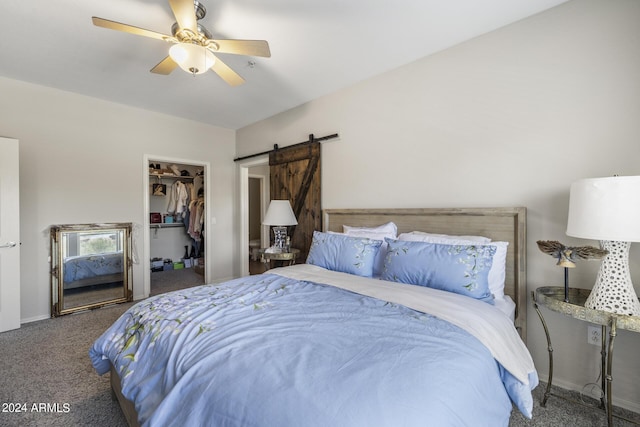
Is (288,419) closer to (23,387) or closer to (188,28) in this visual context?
(188,28)

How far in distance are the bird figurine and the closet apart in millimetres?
5128

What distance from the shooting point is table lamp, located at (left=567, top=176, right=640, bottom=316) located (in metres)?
1.36

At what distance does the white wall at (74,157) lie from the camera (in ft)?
9.98

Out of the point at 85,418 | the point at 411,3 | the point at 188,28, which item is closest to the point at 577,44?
the point at 411,3

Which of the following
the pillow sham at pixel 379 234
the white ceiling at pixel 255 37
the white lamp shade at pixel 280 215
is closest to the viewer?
the white ceiling at pixel 255 37

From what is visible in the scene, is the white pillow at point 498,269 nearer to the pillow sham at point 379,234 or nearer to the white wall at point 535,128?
the white wall at point 535,128

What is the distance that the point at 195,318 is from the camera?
1.35 metres

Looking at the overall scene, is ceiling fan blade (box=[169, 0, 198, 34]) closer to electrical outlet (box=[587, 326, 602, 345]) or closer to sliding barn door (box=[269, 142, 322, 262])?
sliding barn door (box=[269, 142, 322, 262])

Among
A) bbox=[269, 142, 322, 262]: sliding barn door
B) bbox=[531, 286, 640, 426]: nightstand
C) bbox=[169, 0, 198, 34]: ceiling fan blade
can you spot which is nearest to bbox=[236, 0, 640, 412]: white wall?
bbox=[531, 286, 640, 426]: nightstand

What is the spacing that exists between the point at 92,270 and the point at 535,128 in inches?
193

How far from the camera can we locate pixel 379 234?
8.42ft

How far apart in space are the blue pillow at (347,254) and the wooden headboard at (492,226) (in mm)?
480

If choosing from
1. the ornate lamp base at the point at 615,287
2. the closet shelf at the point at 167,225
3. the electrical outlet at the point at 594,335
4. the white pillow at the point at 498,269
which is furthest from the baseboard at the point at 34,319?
the electrical outlet at the point at 594,335

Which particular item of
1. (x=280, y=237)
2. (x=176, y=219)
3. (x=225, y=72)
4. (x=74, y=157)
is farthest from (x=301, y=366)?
(x=176, y=219)
